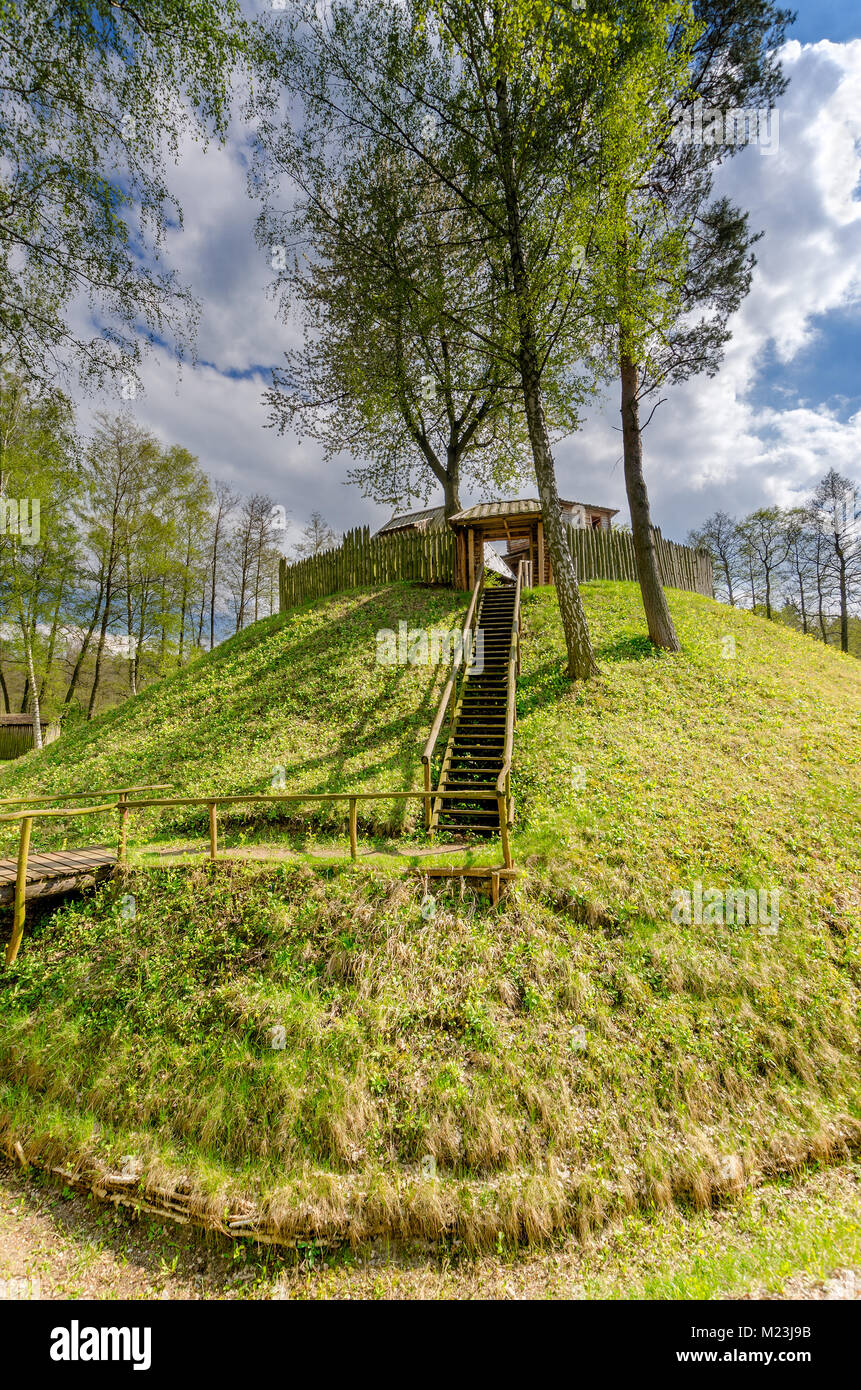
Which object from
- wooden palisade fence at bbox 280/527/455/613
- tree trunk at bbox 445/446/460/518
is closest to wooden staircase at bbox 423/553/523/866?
wooden palisade fence at bbox 280/527/455/613

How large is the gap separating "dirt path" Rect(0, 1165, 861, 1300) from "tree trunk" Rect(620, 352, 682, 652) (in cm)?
998

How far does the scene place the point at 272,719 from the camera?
1127cm

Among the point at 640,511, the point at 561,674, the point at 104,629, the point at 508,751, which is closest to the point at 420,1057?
the point at 508,751

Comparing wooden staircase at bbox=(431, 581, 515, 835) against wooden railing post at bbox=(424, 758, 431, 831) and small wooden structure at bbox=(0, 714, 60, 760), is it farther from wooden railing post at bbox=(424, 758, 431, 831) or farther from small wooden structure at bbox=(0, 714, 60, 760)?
small wooden structure at bbox=(0, 714, 60, 760)

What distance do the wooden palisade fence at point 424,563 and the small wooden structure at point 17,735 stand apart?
12721 mm

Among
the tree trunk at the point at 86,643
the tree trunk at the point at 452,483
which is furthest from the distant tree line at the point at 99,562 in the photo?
the tree trunk at the point at 452,483

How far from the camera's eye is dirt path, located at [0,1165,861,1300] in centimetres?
352

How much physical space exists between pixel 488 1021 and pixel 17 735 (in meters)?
25.4

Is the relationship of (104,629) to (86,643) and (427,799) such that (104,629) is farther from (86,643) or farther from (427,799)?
(427,799)
